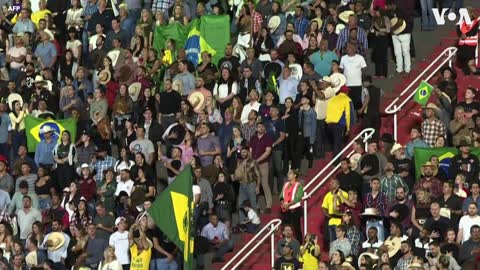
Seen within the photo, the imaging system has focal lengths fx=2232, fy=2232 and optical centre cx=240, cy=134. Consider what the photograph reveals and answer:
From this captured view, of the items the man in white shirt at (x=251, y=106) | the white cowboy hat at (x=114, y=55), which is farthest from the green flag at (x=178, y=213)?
the white cowboy hat at (x=114, y=55)

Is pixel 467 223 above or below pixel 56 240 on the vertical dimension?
above

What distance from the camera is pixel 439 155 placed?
1510 inches

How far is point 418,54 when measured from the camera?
43.2m

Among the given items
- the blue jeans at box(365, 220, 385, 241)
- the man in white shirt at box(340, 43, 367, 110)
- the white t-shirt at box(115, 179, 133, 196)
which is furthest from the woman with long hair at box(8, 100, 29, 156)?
the blue jeans at box(365, 220, 385, 241)

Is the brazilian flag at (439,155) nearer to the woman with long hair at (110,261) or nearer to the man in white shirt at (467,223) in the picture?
the man in white shirt at (467,223)

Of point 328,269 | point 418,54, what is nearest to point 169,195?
point 328,269

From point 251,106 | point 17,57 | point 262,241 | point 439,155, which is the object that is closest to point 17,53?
point 17,57

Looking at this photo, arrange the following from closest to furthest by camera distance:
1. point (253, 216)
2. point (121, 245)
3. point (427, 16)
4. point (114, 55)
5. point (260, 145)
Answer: point (121, 245)
point (253, 216)
point (260, 145)
point (427, 16)
point (114, 55)

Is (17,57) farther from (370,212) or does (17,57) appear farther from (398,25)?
(370,212)

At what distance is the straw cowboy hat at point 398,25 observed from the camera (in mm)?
42281

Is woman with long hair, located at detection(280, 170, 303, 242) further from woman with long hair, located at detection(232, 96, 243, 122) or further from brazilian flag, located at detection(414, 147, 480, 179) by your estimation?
woman with long hair, located at detection(232, 96, 243, 122)

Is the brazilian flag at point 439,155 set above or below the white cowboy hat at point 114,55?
below

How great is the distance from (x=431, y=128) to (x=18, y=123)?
29.5ft

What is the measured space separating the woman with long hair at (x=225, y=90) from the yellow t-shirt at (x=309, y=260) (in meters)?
6.07
